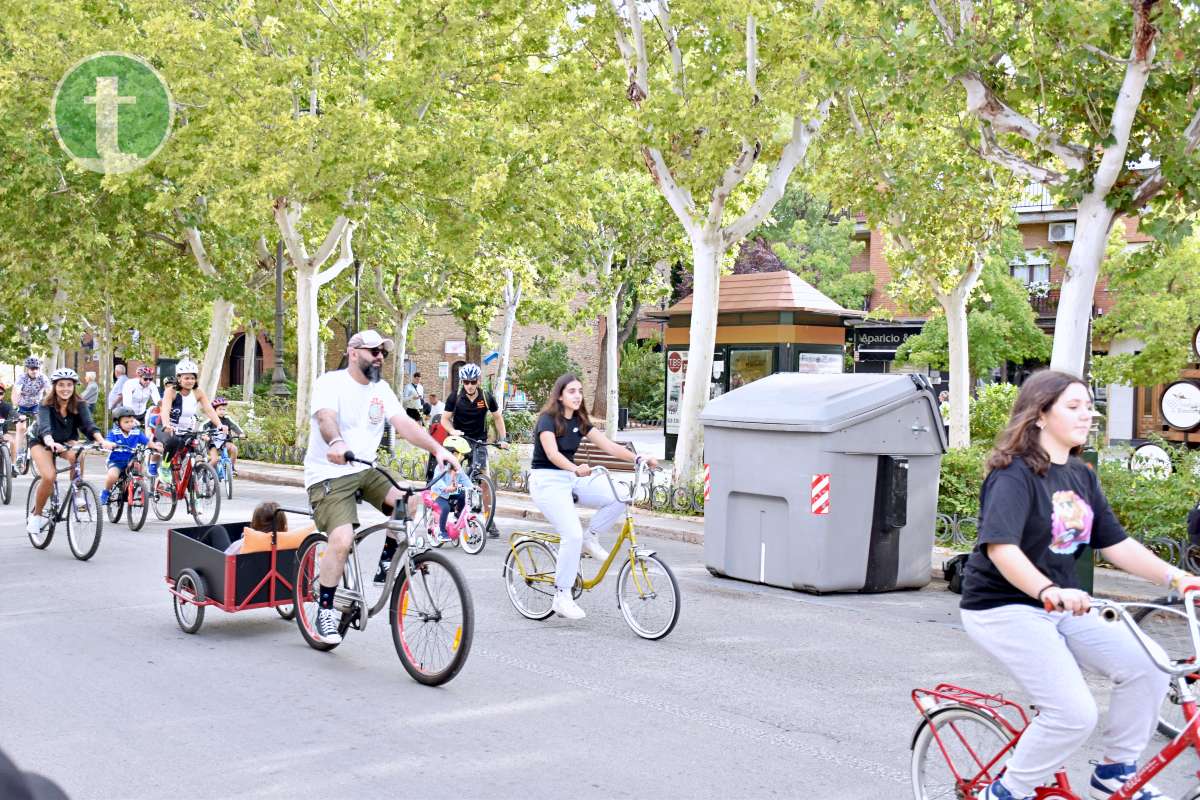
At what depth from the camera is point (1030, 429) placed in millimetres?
4020

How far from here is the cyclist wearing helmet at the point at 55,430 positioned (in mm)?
11289

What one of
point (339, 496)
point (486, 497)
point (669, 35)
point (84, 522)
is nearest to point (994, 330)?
point (669, 35)

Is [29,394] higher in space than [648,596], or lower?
higher

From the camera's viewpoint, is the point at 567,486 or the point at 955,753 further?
the point at 567,486

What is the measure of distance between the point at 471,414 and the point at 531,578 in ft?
17.0

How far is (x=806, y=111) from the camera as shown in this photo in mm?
15680

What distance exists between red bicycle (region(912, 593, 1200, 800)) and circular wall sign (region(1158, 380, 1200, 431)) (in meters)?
16.9

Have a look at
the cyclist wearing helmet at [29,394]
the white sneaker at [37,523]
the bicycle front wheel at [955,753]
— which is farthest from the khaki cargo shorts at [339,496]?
the cyclist wearing helmet at [29,394]

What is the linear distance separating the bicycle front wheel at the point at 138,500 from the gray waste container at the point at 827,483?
20.1 ft

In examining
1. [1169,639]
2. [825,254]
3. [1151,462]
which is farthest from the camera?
[825,254]

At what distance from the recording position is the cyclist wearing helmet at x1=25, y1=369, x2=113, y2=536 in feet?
37.0

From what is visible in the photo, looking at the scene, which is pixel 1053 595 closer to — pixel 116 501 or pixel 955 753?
pixel 955 753

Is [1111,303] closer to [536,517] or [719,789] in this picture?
[536,517]

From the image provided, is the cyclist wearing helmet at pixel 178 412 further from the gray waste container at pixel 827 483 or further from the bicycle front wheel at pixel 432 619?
the bicycle front wheel at pixel 432 619
